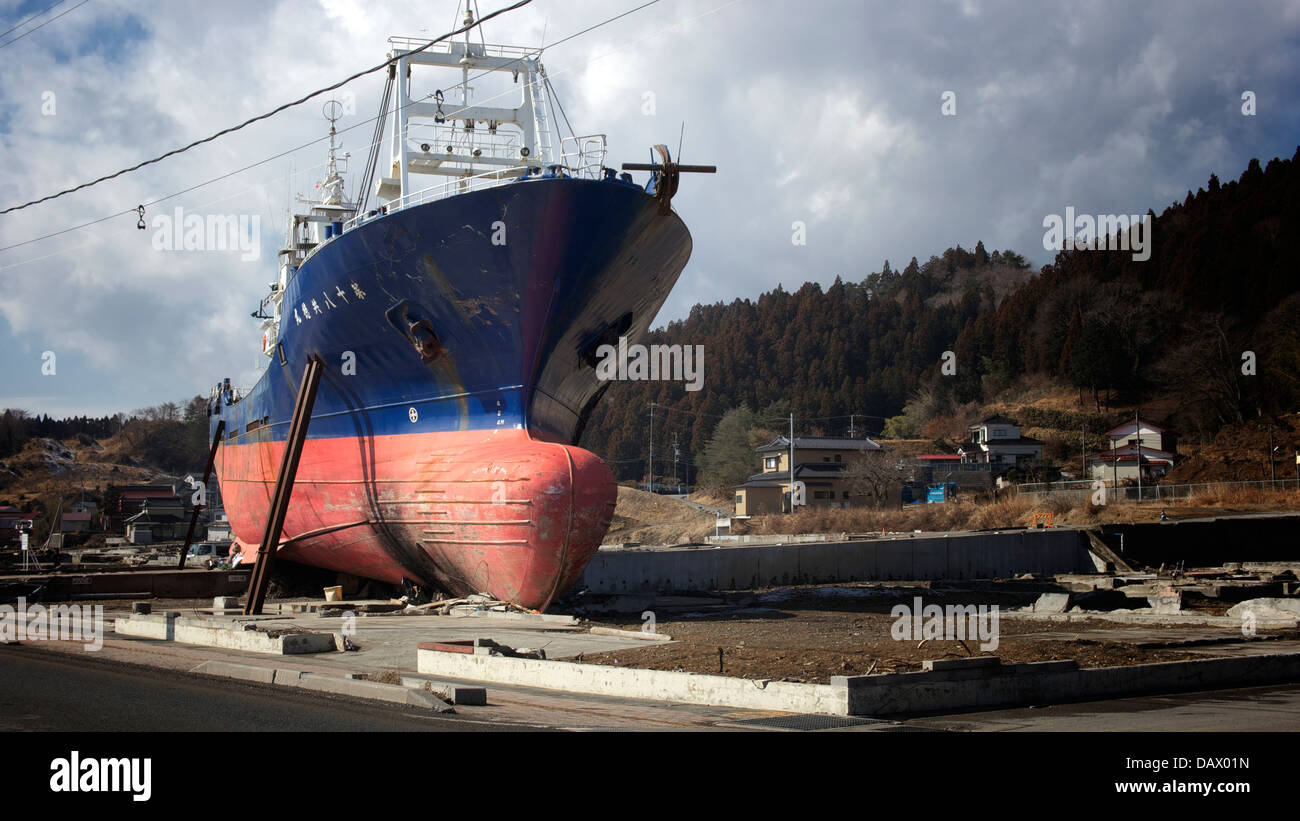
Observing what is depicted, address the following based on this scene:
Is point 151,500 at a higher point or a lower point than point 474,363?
lower

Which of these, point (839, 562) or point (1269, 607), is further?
point (839, 562)

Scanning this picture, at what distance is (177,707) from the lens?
7.18 m

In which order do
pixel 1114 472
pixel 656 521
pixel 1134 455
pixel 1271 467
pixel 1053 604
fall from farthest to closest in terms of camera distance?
pixel 656 521 < pixel 1134 455 < pixel 1114 472 < pixel 1271 467 < pixel 1053 604

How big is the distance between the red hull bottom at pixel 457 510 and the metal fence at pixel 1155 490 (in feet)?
108

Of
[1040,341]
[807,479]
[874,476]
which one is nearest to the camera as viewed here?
[874,476]

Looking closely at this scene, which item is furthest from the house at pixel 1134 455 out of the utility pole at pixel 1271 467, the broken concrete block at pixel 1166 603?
the broken concrete block at pixel 1166 603

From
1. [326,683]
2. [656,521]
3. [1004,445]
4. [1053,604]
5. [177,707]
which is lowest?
[656,521]

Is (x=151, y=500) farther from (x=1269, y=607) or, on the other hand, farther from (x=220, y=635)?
(x=1269, y=607)

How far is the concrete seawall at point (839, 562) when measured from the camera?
23.5 m

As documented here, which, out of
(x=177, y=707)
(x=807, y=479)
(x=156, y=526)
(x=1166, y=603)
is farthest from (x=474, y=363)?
(x=156, y=526)

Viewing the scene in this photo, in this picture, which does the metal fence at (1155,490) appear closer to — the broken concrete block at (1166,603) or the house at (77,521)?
the broken concrete block at (1166,603)

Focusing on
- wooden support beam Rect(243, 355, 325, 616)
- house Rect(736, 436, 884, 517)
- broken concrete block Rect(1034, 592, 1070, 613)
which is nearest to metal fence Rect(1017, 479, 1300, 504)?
house Rect(736, 436, 884, 517)

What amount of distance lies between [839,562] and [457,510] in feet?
47.4
